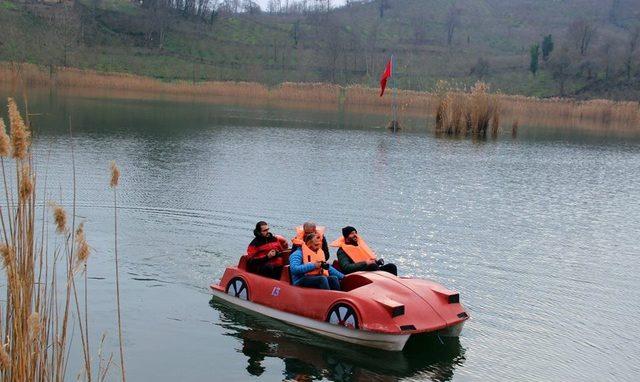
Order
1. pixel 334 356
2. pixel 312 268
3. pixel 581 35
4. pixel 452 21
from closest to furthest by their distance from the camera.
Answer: pixel 334 356
pixel 312 268
pixel 581 35
pixel 452 21

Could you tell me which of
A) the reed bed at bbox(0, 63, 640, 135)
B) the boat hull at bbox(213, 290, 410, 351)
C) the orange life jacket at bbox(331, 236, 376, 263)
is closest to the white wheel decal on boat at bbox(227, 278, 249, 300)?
the boat hull at bbox(213, 290, 410, 351)

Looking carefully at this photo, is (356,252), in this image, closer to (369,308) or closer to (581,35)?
(369,308)

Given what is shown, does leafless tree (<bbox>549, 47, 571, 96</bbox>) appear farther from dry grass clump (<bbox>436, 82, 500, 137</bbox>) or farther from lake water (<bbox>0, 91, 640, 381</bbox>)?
lake water (<bbox>0, 91, 640, 381</bbox>)

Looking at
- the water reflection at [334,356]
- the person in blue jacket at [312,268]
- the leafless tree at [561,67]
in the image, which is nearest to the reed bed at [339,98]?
the leafless tree at [561,67]

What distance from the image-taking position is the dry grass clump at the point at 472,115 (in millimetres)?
34250

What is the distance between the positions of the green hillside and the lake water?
37065 millimetres

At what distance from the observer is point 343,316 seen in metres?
8.85

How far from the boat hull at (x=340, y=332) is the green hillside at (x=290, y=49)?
49509mm

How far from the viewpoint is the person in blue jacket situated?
9422mm

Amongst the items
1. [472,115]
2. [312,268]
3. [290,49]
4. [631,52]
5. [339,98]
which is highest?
[631,52]

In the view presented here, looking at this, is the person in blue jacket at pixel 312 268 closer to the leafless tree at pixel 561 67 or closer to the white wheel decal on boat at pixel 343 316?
the white wheel decal on boat at pixel 343 316

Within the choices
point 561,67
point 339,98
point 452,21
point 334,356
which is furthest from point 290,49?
point 334,356

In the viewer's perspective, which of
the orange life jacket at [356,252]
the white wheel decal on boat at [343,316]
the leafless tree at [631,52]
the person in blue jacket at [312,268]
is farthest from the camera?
the leafless tree at [631,52]

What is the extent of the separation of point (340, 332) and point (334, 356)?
39 cm
